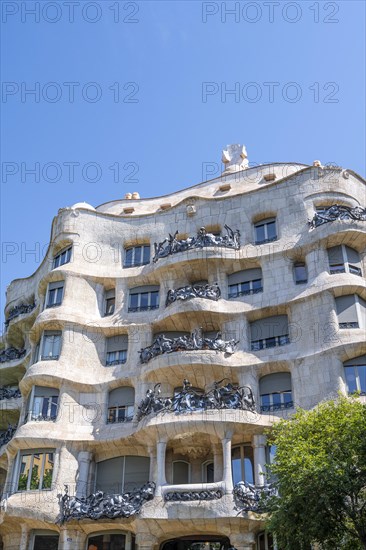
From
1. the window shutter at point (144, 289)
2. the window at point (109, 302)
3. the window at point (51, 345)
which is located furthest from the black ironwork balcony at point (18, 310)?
the window shutter at point (144, 289)

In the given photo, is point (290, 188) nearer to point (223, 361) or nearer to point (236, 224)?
point (236, 224)

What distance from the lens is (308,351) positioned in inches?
994

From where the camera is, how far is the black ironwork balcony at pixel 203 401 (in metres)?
24.1

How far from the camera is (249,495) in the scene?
22078 mm

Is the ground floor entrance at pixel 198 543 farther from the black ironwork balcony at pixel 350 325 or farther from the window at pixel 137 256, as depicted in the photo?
the window at pixel 137 256

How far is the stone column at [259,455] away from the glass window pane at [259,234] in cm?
990

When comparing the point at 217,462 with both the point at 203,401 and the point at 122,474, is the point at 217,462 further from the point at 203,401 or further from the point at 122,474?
the point at 122,474

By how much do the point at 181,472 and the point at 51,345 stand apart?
339 inches

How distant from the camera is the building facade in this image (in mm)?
23875

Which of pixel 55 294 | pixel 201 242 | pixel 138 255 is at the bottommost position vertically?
pixel 55 294

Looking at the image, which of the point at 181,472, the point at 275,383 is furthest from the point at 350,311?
the point at 181,472

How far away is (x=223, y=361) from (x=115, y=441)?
5820 millimetres

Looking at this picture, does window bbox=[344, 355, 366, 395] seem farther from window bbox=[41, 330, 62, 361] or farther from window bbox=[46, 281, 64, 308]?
window bbox=[46, 281, 64, 308]

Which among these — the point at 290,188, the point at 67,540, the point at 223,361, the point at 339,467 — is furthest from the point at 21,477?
the point at 290,188
